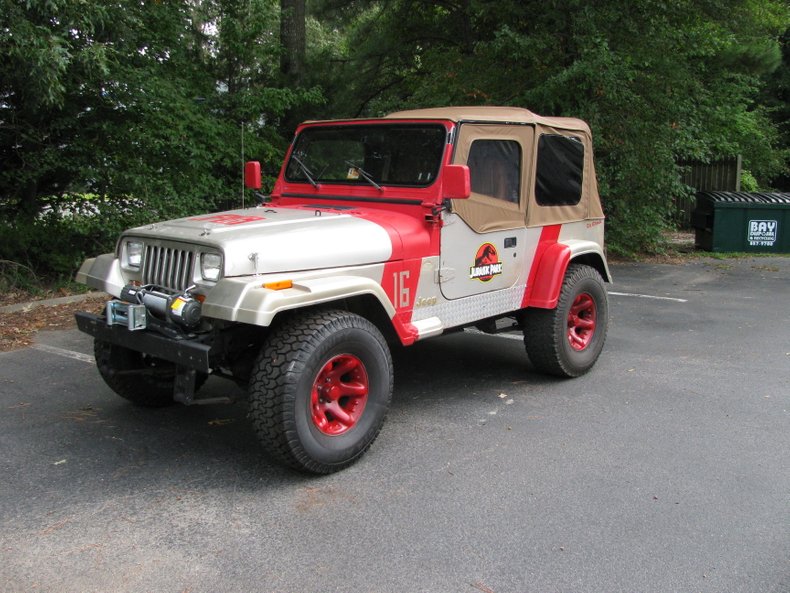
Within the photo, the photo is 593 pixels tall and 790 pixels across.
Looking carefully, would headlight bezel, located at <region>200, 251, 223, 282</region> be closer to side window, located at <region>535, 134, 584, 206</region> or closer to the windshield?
the windshield

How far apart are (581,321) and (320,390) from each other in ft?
8.93

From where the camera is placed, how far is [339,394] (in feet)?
13.4

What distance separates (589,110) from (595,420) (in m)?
8.02

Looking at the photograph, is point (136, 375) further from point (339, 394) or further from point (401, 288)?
point (401, 288)

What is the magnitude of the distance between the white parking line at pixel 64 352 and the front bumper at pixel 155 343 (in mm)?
2108

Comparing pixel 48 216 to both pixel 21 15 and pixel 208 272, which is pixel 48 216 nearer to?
pixel 21 15

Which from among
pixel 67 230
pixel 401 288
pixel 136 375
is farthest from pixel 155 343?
pixel 67 230

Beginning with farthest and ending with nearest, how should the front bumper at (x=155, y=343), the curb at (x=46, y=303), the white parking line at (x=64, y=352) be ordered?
1. the curb at (x=46, y=303)
2. the white parking line at (x=64, y=352)
3. the front bumper at (x=155, y=343)

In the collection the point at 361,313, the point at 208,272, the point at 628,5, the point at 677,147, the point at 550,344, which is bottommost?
the point at 550,344

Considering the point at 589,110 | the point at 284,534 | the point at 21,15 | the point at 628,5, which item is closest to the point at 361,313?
the point at 284,534

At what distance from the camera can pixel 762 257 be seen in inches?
523

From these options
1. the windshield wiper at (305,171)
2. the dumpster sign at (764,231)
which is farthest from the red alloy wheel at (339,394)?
the dumpster sign at (764,231)

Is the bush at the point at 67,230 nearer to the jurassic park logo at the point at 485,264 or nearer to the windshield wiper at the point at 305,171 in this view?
the windshield wiper at the point at 305,171

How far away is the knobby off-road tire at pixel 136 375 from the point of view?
4565 mm
